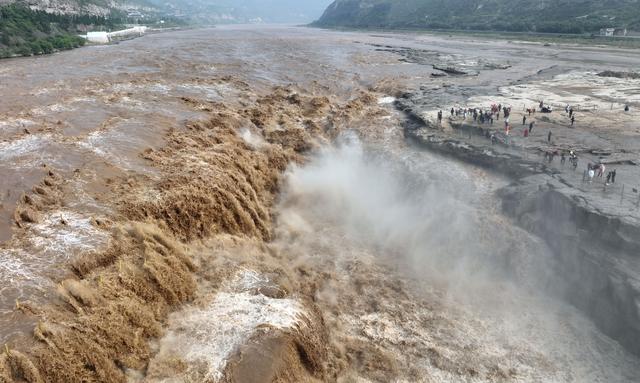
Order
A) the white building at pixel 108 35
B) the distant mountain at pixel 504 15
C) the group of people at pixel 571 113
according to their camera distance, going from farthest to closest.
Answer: the distant mountain at pixel 504 15 → the white building at pixel 108 35 → the group of people at pixel 571 113

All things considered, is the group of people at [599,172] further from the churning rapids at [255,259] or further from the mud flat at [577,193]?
the churning rapids at [255,259]

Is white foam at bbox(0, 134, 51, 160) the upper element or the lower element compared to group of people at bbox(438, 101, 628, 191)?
upper

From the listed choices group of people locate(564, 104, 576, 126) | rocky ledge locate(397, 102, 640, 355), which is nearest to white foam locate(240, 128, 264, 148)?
rocky ledge locate(397, 102, 640, 355)

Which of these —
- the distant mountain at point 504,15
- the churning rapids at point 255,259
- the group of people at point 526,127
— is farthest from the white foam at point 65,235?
the distant mountain at point 504,15

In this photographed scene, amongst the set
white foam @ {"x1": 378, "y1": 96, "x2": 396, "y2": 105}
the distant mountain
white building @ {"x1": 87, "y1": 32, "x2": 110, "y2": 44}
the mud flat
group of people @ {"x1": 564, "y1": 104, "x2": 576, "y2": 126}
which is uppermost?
the distant mountain

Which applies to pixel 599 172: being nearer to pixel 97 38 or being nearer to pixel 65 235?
pixel 65 235

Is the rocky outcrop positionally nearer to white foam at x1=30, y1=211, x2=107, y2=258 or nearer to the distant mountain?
white foam at x1=30, y1=211, x2=107, y2=258

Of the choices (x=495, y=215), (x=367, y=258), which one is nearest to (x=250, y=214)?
(x=367, y=258)
